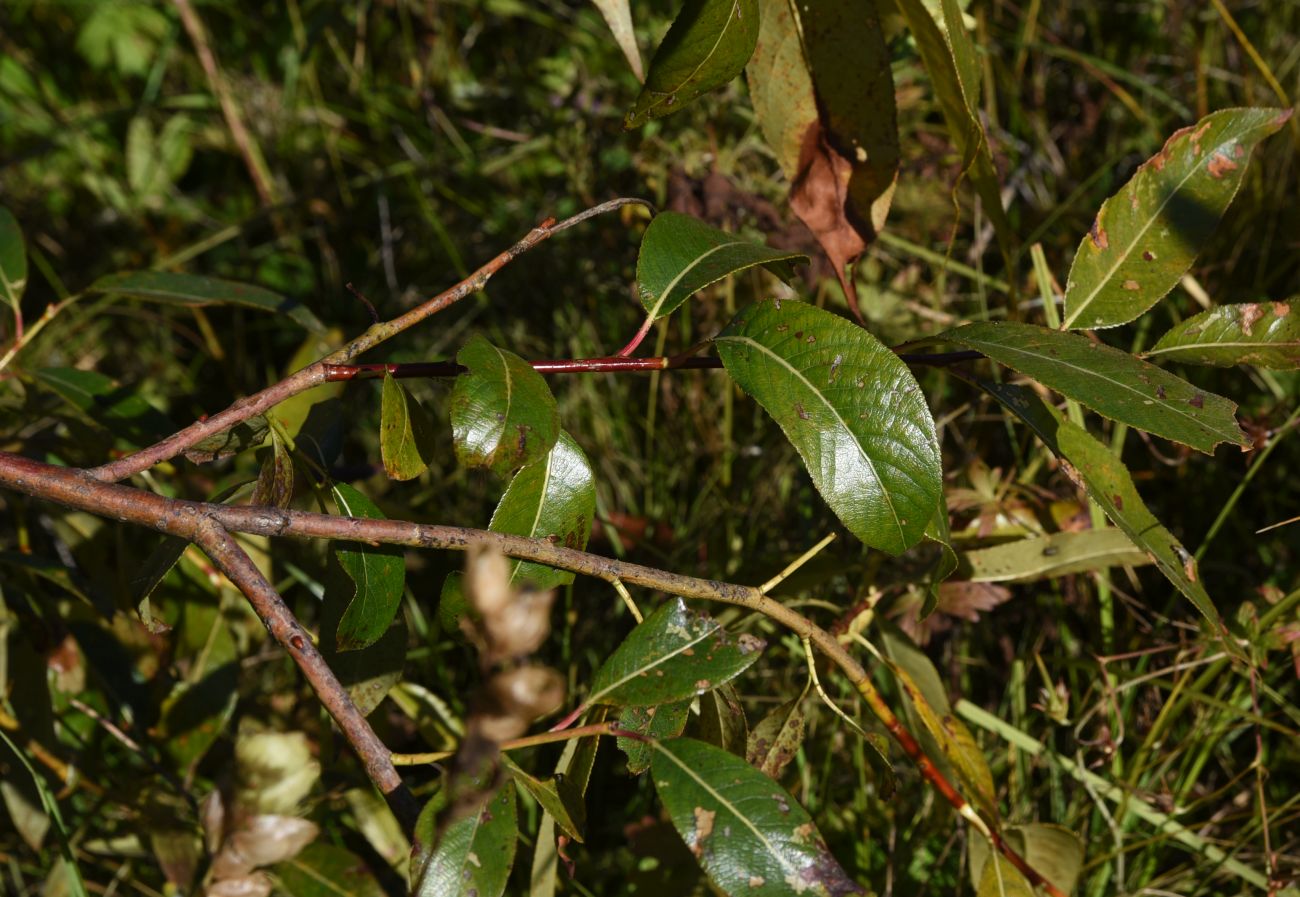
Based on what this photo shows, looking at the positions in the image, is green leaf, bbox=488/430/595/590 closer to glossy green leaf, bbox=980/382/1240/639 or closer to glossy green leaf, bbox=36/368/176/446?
glossy green leaf, bbox=980/382/1240/639

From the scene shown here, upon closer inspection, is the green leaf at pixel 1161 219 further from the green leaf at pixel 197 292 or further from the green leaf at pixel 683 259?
the green leaf at pixel 197 292

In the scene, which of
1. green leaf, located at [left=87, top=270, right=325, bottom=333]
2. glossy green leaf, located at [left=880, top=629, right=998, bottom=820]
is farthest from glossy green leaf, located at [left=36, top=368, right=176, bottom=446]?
glossy green leaf, located at [left=880, top=629, right=998, bottom=820]

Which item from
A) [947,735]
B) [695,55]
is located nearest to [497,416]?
[695,55]

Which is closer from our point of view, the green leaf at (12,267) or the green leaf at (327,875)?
the green leaf at (327,875)

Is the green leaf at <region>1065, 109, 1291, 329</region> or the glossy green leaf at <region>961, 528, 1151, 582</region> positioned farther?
the glossy green leaf at <region>961, 528, 1151, 582</region>

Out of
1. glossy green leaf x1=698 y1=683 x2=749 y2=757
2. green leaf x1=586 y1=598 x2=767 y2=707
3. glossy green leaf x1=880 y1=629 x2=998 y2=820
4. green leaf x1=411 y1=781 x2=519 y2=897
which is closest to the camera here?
green leaf x1=411 y1=781 x2=519 y2=897

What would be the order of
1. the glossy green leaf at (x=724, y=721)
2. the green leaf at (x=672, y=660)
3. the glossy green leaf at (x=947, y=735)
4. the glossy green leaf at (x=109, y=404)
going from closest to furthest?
1. the green leaf at (x=672, y=660)
2. the glossy green leaf at (x=724, y=721)
3. the glossy green leaf at (x=947, y=735)
4. the glossy green leaf at (x=109, y=404)

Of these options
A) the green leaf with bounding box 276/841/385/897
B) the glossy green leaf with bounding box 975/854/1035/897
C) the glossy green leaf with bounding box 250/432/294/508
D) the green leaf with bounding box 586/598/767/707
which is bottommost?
the glossy green leaf with bounding box 975/854/1035/897

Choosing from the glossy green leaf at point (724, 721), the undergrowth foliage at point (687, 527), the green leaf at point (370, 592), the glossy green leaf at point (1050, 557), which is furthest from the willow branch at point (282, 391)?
the glossy green leaf at point (1050, 557)
